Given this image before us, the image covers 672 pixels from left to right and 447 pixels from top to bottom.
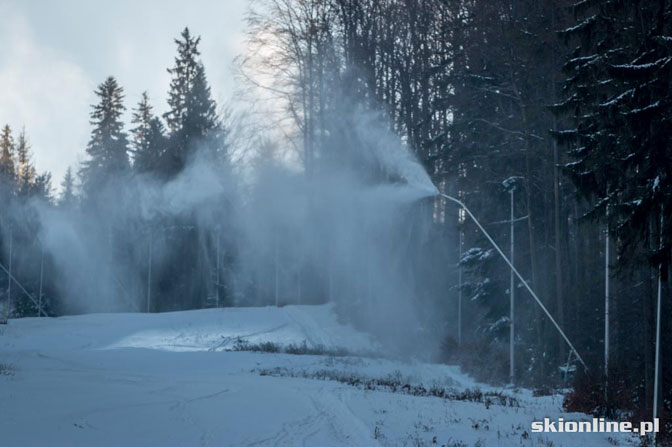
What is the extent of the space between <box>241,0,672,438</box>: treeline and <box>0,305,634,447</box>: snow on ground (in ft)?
13.0

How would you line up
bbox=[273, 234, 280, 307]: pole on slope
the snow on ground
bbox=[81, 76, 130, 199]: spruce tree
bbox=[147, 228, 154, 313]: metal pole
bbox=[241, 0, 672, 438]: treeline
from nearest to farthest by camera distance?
the snow on ground < bbox=[241, 0, 672, 438]: treeline < bbox=[273, 234, 280, 307]: pole on slope < bbox=[147, 228, 154, 313]: metal pole < bbox=[81, 76, 130, 199]: spruce tree

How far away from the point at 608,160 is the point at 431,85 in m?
21.2

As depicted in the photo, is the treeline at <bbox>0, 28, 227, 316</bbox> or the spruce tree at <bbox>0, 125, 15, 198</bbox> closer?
the treeline at <bbox>0, 28, 227, 316</bbox>

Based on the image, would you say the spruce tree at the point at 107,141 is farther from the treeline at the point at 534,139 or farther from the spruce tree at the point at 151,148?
the treeline at the point at 534,139

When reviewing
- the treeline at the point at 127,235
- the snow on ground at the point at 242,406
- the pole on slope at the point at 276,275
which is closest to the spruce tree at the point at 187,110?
the treeline at the point at 127,235

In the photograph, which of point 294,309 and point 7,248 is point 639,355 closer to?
point 294,309

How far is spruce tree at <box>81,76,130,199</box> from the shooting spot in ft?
212

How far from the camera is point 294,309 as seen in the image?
142ft

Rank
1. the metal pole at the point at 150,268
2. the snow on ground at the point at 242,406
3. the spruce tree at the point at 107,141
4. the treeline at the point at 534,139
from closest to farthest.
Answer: the snow on ground at the point at 242,406, the treeline at the point at 534,139, the metal pole at the point at 150,268, the spruce tree at the point at 107,141

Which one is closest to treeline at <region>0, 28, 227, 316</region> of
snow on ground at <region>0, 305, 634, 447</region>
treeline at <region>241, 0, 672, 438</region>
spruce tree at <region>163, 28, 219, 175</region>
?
spruce tree at <region>163, 28, 219, 175</region>

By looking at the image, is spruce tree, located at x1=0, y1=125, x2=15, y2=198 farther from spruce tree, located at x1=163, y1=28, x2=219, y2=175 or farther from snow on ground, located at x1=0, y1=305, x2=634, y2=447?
snow on ground, located at x1=0, y1=305, x2=634, y2=447

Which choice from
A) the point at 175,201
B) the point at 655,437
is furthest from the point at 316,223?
the point at 655,437

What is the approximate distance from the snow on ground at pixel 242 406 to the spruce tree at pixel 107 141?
38.8 m

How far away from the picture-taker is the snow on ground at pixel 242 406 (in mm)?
11648
